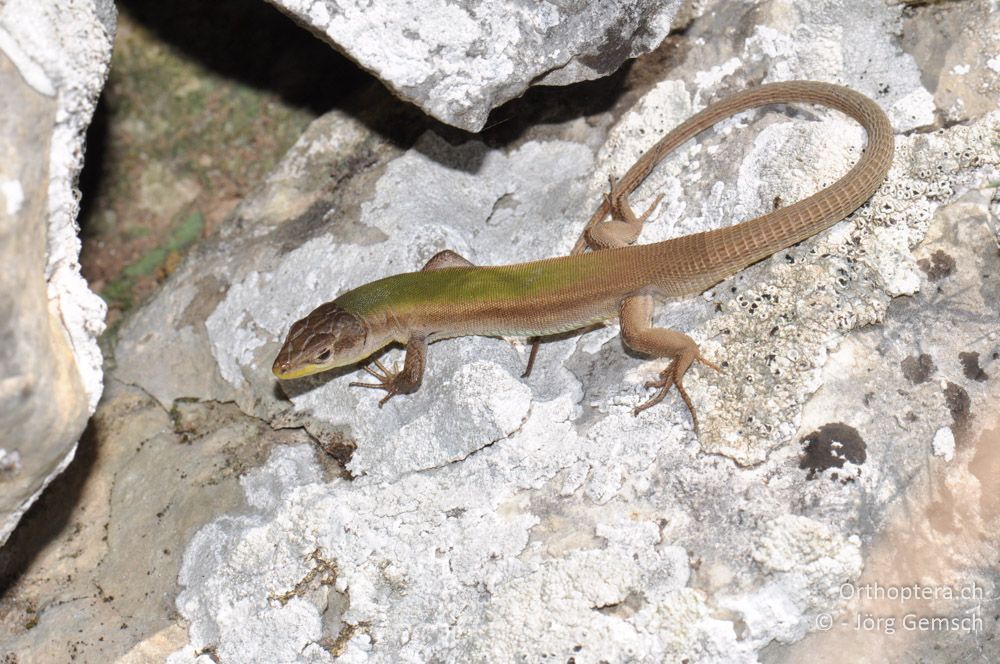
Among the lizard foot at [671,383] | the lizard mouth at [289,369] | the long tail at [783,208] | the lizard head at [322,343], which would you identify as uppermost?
the long tail at [783,208]

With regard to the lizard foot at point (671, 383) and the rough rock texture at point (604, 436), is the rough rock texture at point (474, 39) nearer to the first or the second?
the rough rock texture at point (604, 436)

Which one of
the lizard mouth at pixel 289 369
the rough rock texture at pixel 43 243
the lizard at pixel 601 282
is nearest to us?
the rough rock texture at pixel 43 243

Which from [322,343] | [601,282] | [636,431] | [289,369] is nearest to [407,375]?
[322,343]

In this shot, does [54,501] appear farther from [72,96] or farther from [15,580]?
[72,96]

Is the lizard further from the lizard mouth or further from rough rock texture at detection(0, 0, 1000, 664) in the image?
rough rock texture at detection(0, 0, 1000, 664)

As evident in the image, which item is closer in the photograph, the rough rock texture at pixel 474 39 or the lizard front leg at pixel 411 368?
the rough rock texture at pixel 474 39

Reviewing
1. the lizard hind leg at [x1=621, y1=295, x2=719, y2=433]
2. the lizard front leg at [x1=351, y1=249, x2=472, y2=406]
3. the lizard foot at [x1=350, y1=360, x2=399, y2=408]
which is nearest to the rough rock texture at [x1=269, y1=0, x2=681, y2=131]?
the lizard front leg at [x1=351, y1=249, x2=472, y2=406]

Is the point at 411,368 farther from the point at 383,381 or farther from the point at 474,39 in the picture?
the point at 474,39

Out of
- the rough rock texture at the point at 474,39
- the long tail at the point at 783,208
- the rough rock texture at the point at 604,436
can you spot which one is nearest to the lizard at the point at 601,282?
the long tail at the point at 783,208
